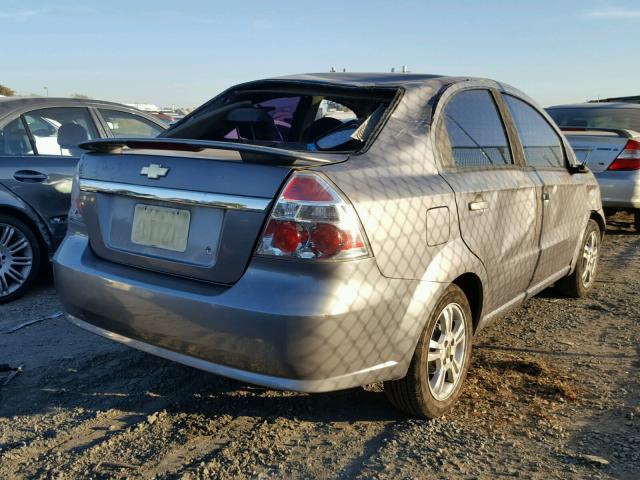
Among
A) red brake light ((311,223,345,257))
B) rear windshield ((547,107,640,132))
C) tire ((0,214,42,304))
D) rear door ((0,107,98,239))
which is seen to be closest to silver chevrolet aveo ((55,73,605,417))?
red brake light ((311,223,345,257))

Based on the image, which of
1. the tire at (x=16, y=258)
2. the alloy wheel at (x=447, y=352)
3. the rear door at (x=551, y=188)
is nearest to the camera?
the alloy wheel at (x=447, y=352)

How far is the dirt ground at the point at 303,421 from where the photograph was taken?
2619 mm

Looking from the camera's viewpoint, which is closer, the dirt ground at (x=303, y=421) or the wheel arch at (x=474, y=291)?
the dirt ground at (x=303, y=421)

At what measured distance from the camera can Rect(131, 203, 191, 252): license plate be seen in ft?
8.64

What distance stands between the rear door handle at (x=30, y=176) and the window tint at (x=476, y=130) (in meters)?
3.36

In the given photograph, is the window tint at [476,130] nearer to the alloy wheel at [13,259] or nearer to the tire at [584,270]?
the tire at [584,270]

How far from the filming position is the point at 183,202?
8.57 ft

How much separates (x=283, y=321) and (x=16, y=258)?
136 inches

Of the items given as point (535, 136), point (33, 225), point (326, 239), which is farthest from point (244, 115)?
point (33, 225)

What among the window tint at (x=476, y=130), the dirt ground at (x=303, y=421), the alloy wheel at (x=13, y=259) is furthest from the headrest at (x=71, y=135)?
the window tint at (x=476, y=130)

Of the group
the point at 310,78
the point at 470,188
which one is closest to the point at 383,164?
the point at 470,188

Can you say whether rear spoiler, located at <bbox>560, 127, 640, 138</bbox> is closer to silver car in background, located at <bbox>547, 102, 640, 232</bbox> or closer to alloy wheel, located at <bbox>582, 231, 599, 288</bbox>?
silver car in background, located at <bbox>547, 102, 640, 232</bbox>

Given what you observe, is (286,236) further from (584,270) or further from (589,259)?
(589,259)

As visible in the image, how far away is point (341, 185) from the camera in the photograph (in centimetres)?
246
